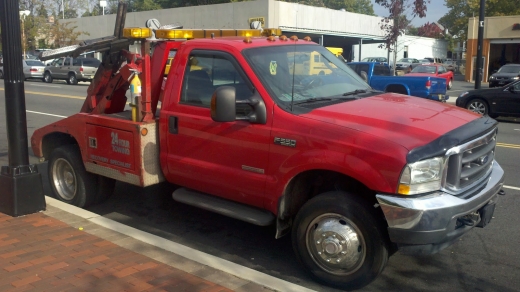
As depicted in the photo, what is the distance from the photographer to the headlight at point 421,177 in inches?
163

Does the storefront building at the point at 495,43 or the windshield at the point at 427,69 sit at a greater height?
the storefront building at the point at 495,43

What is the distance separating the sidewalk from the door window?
145cm

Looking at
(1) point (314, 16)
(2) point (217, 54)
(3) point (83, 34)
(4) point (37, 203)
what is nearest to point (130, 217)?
(4) point (37, 203)

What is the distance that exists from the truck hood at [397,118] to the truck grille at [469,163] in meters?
0.20

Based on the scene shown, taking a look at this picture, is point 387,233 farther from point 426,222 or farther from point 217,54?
point 217,54

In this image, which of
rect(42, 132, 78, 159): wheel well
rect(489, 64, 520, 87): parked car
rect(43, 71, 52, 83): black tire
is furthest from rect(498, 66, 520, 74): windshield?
rect(42, 132, 78, 159): wheel well

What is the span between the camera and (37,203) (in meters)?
6.21

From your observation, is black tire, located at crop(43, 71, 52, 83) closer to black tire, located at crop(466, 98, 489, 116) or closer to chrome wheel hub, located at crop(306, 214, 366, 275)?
black tire, located at crop(466, 98, 489, 116)

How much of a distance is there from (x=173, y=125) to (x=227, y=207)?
39.4 inches

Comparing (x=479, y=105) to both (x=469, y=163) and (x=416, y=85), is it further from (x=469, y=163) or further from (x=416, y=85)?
(x=469, y=163)

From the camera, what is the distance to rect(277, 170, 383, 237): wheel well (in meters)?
4.74

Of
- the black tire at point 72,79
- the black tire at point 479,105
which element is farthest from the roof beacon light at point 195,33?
the black tire at point 72,79

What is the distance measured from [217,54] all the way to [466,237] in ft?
10.6

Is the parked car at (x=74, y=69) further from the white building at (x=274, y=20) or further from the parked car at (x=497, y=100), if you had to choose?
the parked car at (x=497, y=100)
